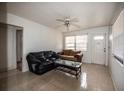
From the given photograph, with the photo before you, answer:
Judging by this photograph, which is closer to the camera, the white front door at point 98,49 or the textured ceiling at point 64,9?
the textured ceiling at point 64,9

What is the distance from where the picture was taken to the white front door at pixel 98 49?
16.4 ft

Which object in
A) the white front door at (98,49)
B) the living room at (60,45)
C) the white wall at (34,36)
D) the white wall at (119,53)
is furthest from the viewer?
the white front door at (98,49)

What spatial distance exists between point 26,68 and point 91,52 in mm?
4212

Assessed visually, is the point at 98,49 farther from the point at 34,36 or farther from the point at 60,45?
the point at 34,36

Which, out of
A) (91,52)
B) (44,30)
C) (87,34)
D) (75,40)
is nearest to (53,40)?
(44,30)

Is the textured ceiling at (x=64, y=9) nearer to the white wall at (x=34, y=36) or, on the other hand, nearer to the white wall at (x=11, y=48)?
the white wall at (x=34, y=36)

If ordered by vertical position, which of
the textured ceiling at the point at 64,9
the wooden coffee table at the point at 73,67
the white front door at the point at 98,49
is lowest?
the wooden coffee table at the point at 73,67

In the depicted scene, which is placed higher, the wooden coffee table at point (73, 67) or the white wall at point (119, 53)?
the white wall at point (119, 53)

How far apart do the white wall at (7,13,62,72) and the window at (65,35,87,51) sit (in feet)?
4.58

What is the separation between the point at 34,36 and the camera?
413 centimetres

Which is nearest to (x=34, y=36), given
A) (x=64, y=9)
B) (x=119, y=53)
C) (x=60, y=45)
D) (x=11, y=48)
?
(x=11, y=48)

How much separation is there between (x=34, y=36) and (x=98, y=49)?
4.14 m

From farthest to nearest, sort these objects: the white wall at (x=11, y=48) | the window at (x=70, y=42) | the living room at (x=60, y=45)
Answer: the window at (x=70, y=42) → the white wall at (x=11, y=48) → the living room at (x=60, y=45)

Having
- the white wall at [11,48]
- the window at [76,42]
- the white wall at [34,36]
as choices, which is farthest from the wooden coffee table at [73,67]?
the window at [76,42]
